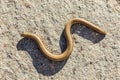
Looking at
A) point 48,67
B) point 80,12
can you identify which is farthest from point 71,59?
point 80,12

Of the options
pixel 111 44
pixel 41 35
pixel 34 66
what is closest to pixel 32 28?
pixel 41 35

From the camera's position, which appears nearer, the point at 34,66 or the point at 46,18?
the point at 34,66

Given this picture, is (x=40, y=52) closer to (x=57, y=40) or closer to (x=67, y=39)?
(x=57, y=40)

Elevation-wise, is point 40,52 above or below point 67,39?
below

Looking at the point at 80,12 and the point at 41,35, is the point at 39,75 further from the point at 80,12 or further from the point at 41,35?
the point at 80,12

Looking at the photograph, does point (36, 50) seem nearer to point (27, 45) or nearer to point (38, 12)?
point (27, 45)

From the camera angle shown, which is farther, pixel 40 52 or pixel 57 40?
pixel 57 40

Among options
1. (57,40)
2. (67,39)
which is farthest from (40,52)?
(67,39)
